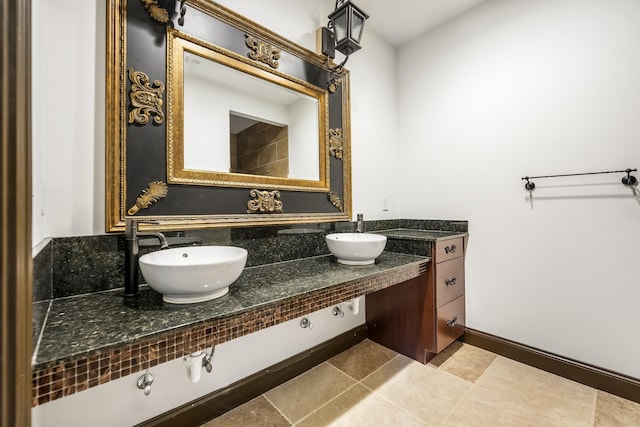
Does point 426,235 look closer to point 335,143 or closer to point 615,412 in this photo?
point 335,143

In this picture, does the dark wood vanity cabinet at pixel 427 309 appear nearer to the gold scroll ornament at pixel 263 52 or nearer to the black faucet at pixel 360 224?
the black faucet at pixel 360 224

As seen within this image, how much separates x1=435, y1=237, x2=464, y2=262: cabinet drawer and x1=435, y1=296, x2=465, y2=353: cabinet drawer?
32 cm

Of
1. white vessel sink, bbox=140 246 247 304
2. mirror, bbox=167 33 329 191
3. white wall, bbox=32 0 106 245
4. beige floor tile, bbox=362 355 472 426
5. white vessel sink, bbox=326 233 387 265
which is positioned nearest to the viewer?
white vessel sink, bbox=140 246 247 304

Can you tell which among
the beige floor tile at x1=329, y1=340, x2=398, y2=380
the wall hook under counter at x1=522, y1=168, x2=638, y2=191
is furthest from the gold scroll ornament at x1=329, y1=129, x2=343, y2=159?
the beige floor tile at x1=329, y1=340, x2=398, y2=380

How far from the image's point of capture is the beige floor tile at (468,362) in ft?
5.42

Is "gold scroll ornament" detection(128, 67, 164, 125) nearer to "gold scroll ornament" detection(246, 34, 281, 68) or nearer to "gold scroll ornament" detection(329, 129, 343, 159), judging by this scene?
"gold scroll ornament" detection(246, 34, 281, 68)

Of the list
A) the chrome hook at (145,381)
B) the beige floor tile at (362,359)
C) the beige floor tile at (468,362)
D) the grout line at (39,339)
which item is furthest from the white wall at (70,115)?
the beige floor tile at (468,362)

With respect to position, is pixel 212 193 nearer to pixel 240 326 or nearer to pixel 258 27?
pixel 240 326

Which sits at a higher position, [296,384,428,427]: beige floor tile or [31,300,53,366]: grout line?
[31,300,53,366]: grout line

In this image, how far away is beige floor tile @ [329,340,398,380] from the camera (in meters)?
1.71

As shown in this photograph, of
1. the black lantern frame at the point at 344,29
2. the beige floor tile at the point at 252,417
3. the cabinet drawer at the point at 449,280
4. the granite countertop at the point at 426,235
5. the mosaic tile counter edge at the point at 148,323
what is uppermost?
the black lantern frame at the point at 344,29

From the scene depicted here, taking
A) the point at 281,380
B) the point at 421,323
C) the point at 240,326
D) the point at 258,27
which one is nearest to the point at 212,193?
the point at 240,326

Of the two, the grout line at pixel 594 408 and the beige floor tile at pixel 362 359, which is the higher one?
the grout line at pixel 594 408

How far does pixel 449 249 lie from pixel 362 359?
0.97m
